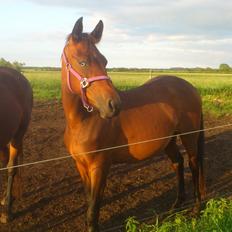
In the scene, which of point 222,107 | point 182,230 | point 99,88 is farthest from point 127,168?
point 222,107

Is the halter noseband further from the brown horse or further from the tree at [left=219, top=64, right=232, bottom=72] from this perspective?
the tree at [left=219, top=64, right=232, bottom=72]

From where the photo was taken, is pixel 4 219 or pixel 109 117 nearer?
pixel 109 117

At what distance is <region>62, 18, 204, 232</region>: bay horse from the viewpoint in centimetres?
364

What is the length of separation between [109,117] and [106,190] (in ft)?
8.49

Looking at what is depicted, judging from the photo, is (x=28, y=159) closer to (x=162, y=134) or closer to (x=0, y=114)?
(x=0, y=114)

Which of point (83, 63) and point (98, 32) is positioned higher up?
point (98, 32)

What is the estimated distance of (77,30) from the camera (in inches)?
143

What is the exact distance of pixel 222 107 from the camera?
13.3 meters

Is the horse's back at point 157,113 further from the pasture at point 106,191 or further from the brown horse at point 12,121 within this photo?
the brown horse at point 12,121

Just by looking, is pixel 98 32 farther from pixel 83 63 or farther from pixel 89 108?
pixel 89 108

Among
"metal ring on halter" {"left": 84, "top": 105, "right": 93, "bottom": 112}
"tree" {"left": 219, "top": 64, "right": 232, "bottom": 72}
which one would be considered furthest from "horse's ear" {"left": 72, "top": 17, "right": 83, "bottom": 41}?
"tree" {"left": 219, "top": 64, "right": 232, "bottom": 72}

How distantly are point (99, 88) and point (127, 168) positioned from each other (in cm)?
352

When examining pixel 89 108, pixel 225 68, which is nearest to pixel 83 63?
pixel 89 108

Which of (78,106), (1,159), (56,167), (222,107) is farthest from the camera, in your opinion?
(222,107)
